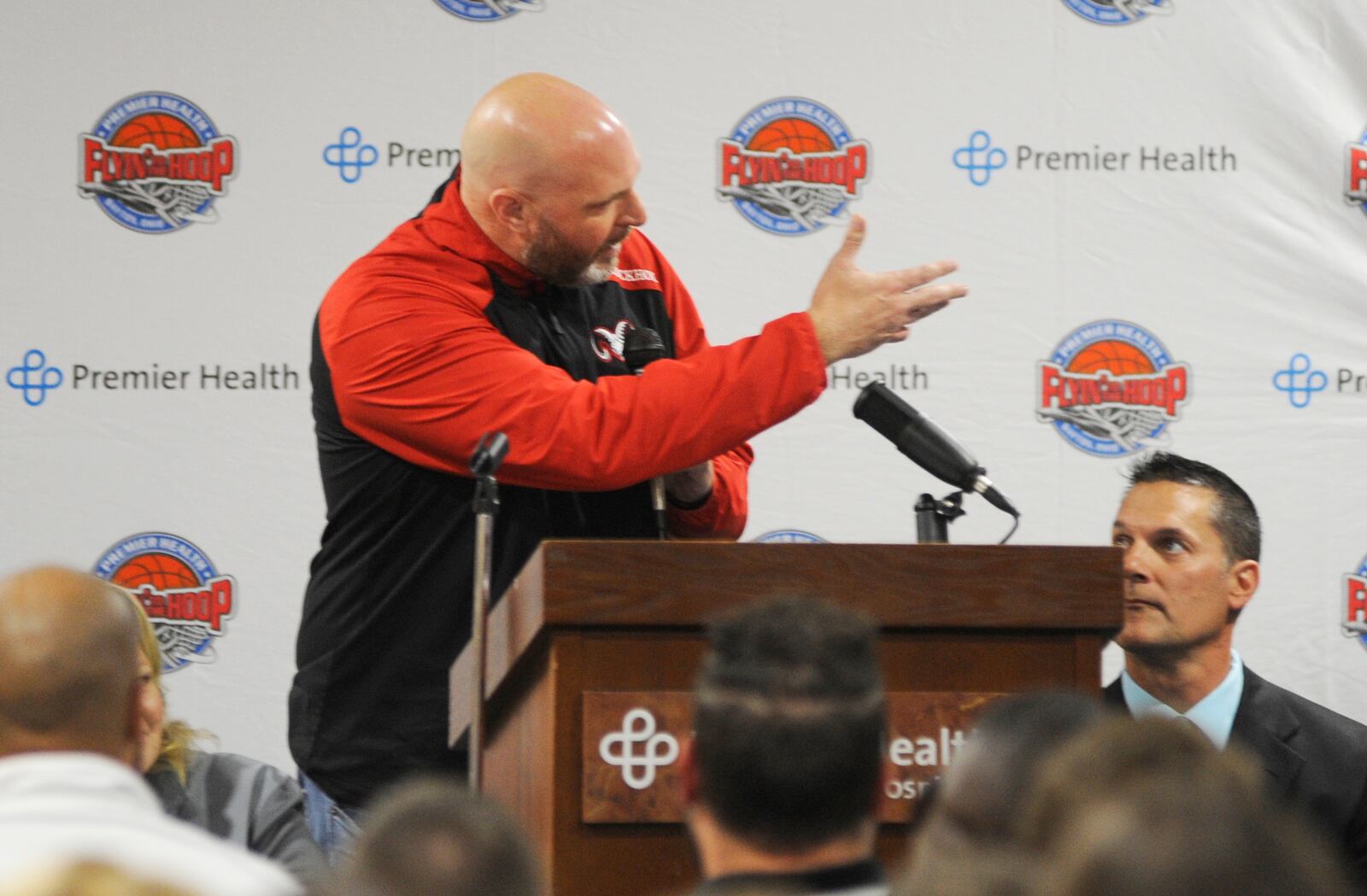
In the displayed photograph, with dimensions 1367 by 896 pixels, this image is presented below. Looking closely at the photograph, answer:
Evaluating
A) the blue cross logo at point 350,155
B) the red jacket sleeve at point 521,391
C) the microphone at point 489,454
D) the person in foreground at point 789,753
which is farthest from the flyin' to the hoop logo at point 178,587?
the person in foreground at point 789,753

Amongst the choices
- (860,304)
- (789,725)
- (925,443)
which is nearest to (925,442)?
(925,443)

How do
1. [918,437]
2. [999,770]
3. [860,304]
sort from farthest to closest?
1. [860,304]
2. [918,437]
3. [999,770]

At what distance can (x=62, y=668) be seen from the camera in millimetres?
1750

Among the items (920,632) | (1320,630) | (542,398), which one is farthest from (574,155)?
(1320,630)

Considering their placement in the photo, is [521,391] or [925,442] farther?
[521,391]

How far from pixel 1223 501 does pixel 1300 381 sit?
2.13 feet

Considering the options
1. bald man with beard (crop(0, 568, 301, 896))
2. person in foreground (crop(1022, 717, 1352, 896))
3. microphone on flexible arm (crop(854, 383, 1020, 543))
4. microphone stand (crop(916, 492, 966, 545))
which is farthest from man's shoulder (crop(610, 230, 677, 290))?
person in foreground (crop(1022, 717, 1352, 896))

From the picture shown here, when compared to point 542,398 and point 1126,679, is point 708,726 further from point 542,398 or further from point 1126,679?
point 1126,679

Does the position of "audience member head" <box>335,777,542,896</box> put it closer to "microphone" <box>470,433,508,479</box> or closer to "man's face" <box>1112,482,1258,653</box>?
"microphone" <box>470,433,508,479</box>

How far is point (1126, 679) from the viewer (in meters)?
3.50

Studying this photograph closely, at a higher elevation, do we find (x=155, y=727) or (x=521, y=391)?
(x=521, y=391)

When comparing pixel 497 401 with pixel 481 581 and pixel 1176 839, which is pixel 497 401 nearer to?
pixel 481 581

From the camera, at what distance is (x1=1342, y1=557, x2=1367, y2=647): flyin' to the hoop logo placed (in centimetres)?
393

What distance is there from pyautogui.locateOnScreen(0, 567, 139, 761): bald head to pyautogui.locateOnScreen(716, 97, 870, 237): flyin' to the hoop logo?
2.42 m
